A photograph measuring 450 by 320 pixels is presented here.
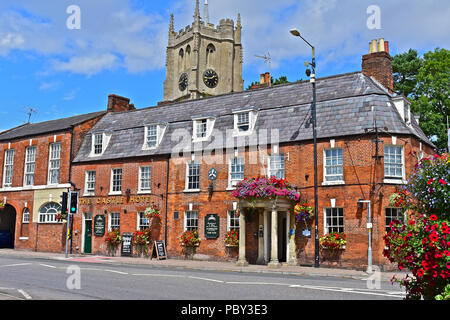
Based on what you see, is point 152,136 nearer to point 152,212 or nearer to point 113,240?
point 152,212

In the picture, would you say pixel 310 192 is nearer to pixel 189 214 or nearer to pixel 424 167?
pixel 189 214

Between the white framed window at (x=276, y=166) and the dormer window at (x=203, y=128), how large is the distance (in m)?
4.74

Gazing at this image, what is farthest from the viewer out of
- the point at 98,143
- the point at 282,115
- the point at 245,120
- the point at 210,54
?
the point at 210,54

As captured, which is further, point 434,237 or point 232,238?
point 232,238

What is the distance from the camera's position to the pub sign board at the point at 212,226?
84.5ft

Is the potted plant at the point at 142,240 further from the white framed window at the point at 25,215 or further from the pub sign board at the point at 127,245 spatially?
the white framed window at the point at 25,215

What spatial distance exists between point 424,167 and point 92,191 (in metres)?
27.4

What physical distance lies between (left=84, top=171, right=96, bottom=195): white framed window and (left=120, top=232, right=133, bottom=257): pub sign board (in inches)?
178

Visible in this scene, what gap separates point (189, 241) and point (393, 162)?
1184cm

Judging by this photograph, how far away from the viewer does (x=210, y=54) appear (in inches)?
3770

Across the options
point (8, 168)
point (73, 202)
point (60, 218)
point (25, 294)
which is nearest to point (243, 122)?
point (73, 202)

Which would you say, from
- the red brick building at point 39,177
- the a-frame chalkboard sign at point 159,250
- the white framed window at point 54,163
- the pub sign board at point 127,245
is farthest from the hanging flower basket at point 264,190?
the white framed window at point 54,163

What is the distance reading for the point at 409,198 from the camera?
7.84m
